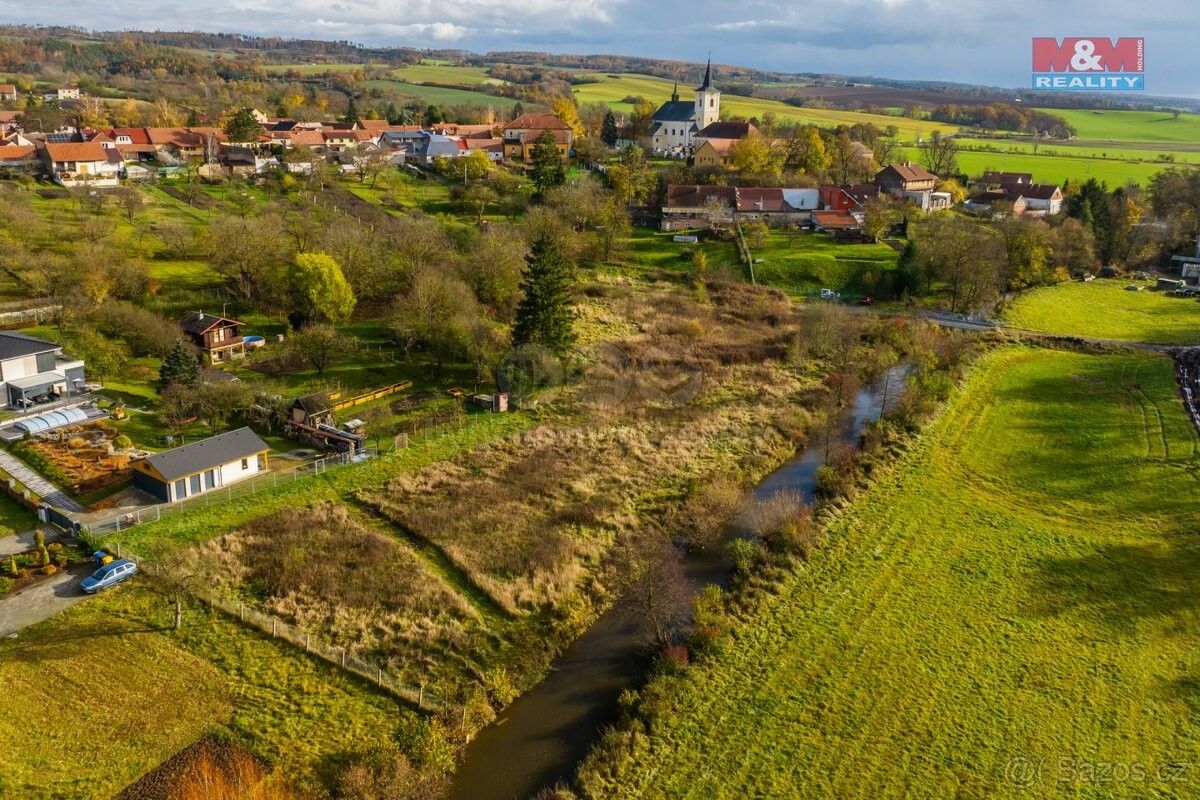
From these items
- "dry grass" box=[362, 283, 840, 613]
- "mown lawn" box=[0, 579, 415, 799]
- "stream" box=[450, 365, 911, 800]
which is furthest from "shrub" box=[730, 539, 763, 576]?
"mown lawn" box=[0, 579, 415, 799]

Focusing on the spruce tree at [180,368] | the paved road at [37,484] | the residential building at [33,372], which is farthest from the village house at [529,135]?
the paved road at [37,484]

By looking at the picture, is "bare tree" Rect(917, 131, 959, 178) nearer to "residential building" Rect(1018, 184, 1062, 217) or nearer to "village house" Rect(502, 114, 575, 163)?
"residential building" Rect(1018, 184, 1062, 217)

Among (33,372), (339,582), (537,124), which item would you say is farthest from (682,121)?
(339,582)

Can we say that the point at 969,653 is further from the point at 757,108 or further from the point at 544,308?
the point at 757,108

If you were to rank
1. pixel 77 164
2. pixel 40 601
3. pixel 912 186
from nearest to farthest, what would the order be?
pixel 40 601, pixel 77 164, pixel 912 186

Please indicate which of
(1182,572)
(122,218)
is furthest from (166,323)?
(1182,572)
